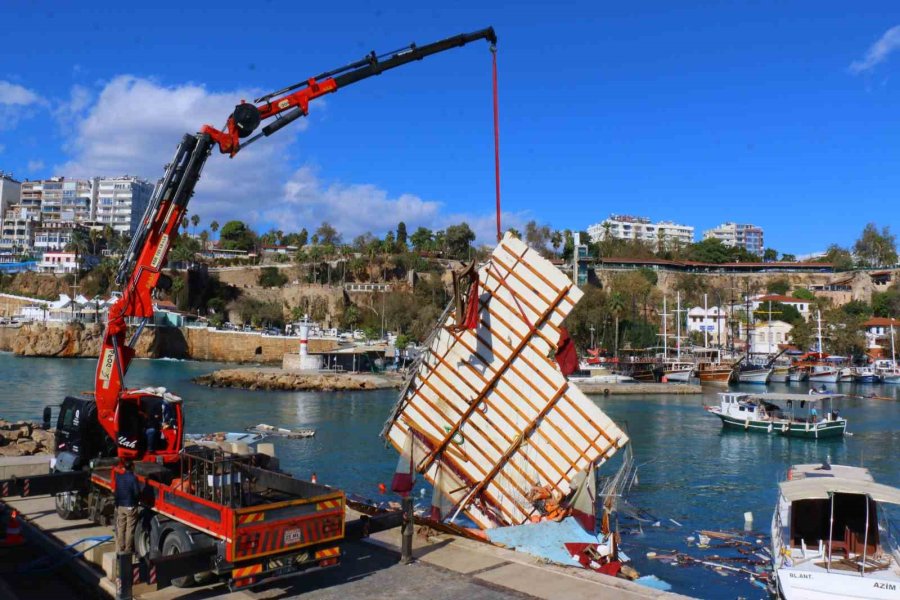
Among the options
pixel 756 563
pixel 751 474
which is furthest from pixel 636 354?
pixel 756 563

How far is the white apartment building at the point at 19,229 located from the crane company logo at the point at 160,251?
170344mm

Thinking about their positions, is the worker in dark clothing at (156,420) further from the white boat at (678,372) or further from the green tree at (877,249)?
the green tree at (877,249)

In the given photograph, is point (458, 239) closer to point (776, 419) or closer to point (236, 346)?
point (236, 346)

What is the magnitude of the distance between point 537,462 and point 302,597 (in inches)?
268

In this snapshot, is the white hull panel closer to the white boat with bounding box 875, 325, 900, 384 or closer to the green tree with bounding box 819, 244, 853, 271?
the white boat with bounding box 875, 325, 900, 384

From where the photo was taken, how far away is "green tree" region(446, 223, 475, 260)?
157625 mm

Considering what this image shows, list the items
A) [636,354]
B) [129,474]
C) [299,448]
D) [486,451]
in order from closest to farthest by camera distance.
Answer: [129,474] → [486,451] → [299,448] → [636,354]

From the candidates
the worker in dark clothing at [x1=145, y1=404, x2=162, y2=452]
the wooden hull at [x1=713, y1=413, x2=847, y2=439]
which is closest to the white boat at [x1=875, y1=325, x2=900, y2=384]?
the wooden hull at [x1=713, y1=413, x2=847, y2=439]

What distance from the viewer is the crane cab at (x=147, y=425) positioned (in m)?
13.9

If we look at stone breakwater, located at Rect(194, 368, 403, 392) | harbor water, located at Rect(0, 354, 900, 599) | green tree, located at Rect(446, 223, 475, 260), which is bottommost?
harbor water, located at Rect(0, 354, 900, 599)

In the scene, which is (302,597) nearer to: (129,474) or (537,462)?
(129,474)

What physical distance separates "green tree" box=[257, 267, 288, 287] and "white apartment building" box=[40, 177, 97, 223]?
6747cm

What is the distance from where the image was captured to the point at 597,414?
49.3 feet

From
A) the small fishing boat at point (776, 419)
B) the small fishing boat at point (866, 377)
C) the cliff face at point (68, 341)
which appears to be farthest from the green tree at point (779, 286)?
the cliff face at point (68, 341)
